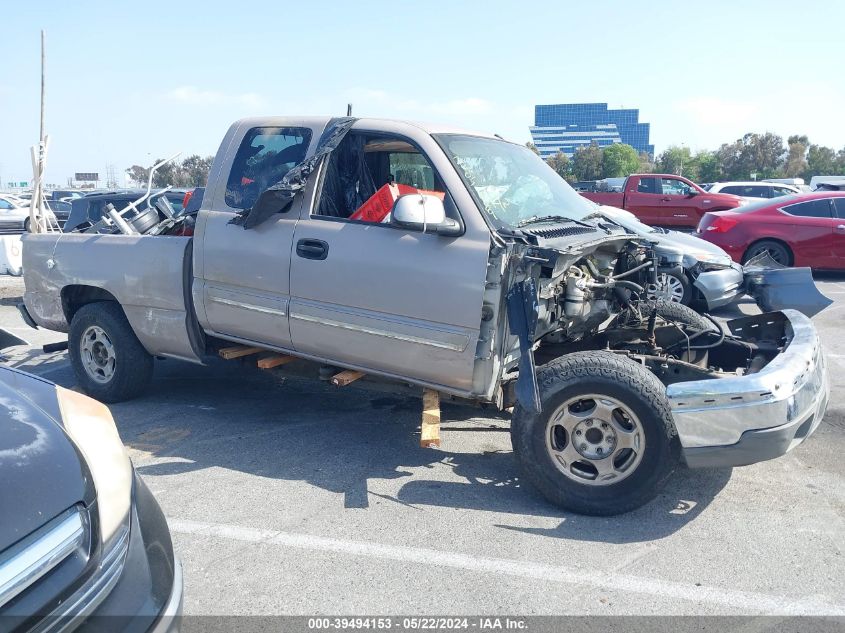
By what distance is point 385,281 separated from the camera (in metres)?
4.23

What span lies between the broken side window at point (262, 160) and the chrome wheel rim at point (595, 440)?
239 cm

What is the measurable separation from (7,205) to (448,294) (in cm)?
2355

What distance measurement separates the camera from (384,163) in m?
5.01

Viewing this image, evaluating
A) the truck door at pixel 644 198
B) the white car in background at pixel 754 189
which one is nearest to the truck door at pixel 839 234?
the truck door at pixel 644 198

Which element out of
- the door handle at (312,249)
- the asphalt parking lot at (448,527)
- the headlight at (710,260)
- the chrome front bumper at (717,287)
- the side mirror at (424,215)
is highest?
the side mirror at (424,215)

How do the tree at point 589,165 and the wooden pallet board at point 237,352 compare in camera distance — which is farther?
the tree at point 589,165

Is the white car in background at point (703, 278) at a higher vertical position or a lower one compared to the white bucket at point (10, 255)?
higher

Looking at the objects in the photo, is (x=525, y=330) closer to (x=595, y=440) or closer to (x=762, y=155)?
(x=595, y=440)

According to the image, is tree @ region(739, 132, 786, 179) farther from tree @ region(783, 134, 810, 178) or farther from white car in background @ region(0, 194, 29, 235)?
white car in background @ region(0, 194, 29, 235)

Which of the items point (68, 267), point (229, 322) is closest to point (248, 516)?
point (229, 322)

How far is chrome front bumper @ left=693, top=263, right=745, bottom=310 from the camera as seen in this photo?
862 cm

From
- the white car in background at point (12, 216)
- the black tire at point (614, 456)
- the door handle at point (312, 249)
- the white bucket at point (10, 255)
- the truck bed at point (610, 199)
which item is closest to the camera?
the black tire at point (614, 456)

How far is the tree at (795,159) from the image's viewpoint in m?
52.2

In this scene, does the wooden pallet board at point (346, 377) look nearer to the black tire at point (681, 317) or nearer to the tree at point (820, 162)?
the black tire at point (681, 317)
